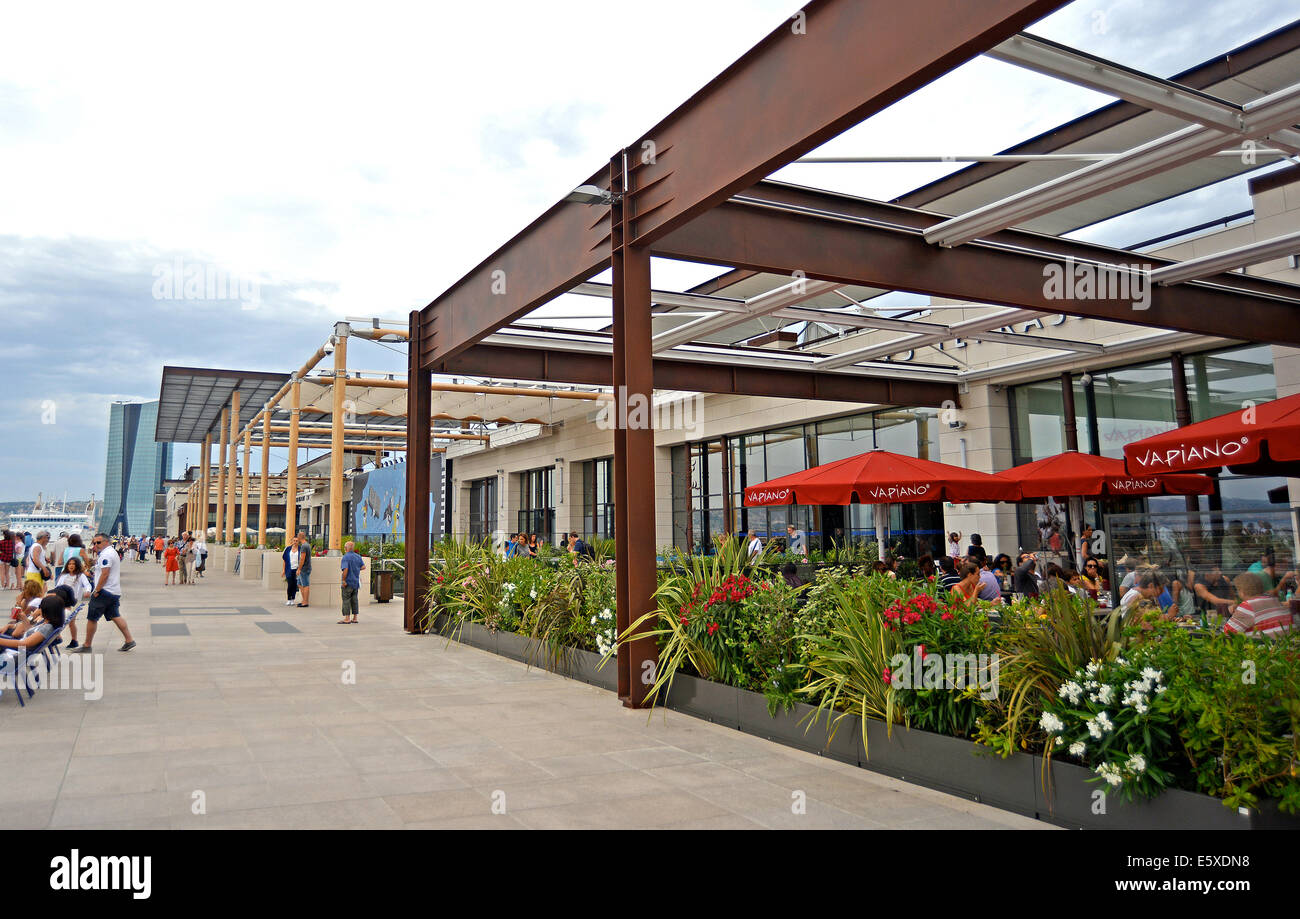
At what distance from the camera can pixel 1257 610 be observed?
5.66 metres

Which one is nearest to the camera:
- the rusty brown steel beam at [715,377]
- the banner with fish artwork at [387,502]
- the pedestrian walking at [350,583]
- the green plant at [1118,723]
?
the green plant at [1118,723]

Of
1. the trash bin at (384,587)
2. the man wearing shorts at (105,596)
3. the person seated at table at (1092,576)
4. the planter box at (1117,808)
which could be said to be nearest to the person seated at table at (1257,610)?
the planter box at (1117,808)

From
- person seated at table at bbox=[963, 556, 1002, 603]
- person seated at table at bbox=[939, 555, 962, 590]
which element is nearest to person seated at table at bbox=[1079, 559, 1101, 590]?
person seated at table at bbox=[963, 556, 1002, 603]

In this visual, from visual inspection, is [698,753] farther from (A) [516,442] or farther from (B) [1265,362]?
(A) [516,442]

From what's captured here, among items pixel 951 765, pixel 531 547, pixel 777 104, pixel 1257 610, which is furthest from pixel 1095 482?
pixel 531 547

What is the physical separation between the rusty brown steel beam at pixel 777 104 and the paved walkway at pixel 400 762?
449 cm

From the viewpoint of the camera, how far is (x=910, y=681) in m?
5.71

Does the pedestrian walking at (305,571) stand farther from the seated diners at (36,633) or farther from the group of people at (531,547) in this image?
the seated diners at (36,633)

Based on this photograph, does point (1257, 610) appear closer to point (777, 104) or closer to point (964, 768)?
point (964, 768)

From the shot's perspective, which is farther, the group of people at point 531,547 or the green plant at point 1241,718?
the group of people at point 531,547

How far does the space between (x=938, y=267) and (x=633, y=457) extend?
4.53m

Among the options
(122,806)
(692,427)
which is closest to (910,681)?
(122,806)

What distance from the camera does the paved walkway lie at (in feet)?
16.1

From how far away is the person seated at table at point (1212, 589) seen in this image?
6.12 metres
